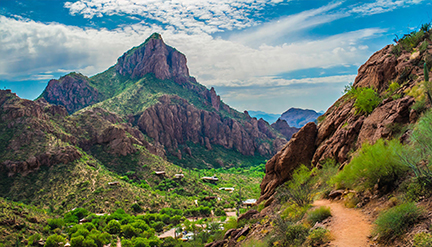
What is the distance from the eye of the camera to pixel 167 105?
14412 cm

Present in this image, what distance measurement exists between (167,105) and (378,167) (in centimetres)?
13681

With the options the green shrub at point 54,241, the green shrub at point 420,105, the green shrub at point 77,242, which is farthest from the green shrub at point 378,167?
the green shrub at point 54,241

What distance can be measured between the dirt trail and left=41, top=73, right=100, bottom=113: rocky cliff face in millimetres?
166694

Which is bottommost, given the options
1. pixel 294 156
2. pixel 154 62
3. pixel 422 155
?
pixel 294 156

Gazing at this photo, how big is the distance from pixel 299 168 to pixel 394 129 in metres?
9.65

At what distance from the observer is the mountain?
135 m

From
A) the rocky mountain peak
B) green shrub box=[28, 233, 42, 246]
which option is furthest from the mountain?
green shrub box=[28, 233, 42, 246]

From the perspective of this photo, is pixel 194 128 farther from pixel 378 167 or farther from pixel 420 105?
pixel 378 167

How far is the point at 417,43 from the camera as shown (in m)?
21.1

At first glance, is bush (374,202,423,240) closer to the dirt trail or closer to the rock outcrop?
the dirt trail

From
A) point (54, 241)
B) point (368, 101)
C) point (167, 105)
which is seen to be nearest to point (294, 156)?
point (368, 101)

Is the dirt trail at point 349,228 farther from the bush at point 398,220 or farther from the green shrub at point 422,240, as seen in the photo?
the green shrub at point 422,240

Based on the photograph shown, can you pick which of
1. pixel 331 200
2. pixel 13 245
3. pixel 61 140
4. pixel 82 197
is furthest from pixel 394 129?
pixel 61 140

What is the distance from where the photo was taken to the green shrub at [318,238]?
36.6 ft
